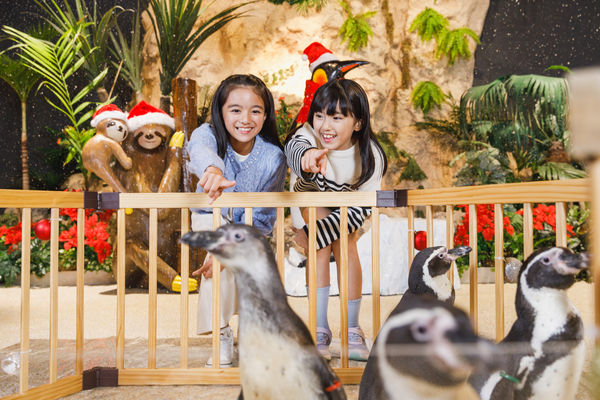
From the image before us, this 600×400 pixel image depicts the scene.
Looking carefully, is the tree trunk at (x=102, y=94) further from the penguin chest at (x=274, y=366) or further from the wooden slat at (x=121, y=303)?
the penguin chest at (x=274, y=366)

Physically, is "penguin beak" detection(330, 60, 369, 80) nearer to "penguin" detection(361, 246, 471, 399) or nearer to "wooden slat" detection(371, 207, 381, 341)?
"wooden slat" detection(371, 207, 381, 341)

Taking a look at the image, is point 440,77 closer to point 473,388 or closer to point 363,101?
point 363,101

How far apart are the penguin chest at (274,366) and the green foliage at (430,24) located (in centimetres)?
428

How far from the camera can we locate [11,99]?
3.58 metres

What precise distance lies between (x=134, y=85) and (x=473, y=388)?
345cm

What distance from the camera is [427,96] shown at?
424cm

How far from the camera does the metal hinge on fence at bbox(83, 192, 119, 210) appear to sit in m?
1.14

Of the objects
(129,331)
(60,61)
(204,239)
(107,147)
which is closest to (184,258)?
(204,239)

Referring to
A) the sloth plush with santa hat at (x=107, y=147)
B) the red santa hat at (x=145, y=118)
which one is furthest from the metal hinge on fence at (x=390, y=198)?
the red santa hat at (x=145, y=118)

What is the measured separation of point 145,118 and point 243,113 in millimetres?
1605

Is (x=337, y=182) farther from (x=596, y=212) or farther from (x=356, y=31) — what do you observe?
(x=356, y=31)

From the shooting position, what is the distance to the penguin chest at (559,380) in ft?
1.66

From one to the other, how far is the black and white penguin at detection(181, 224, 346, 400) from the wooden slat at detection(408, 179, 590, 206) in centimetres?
38

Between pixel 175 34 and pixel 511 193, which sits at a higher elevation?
pixel 175 34
